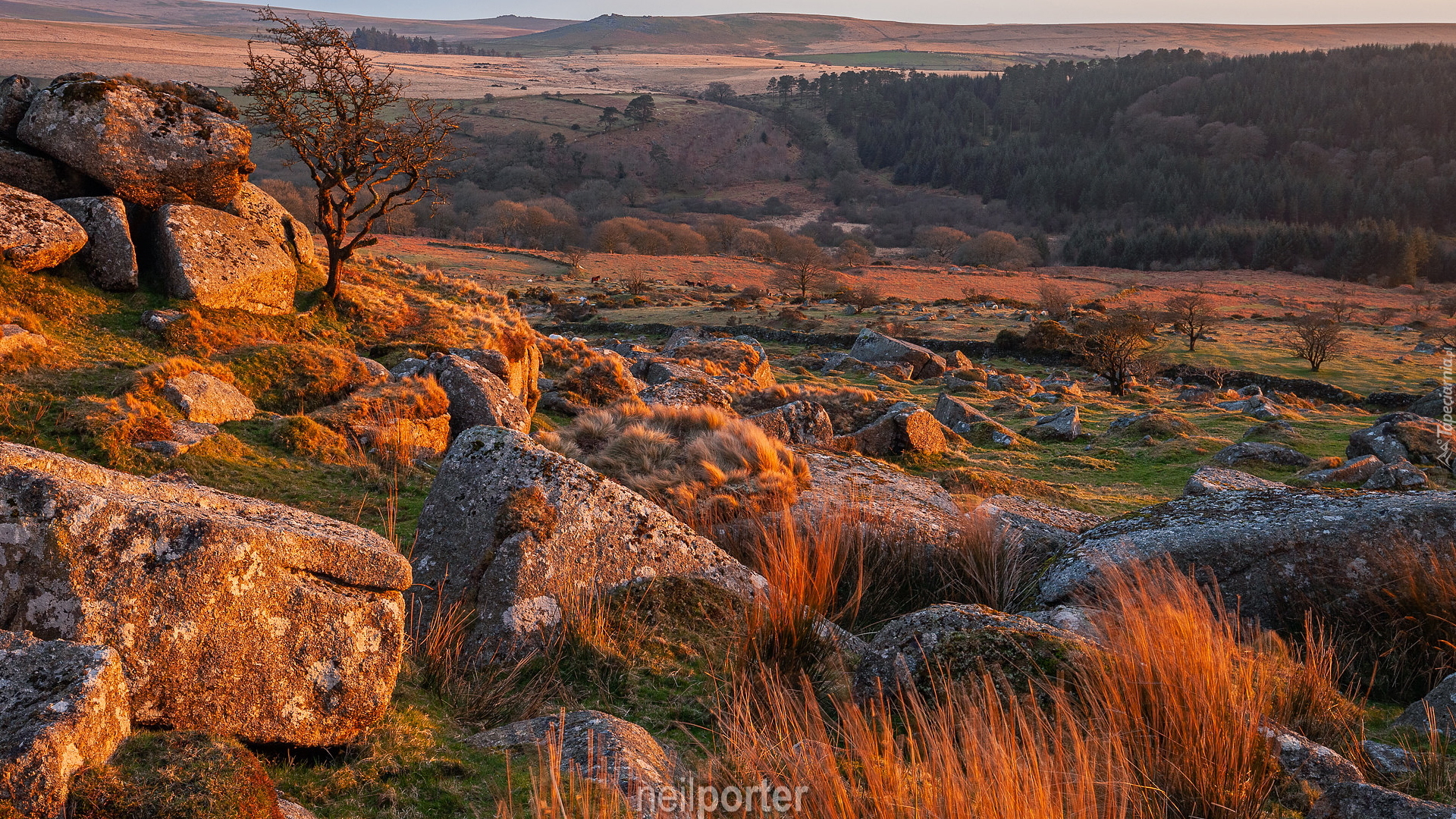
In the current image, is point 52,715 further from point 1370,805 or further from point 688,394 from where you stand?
point 688,394

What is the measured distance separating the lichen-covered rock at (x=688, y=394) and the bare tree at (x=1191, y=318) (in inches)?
1399

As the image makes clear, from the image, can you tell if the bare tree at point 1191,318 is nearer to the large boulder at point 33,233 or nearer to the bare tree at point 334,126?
the bare tree at point 334,126

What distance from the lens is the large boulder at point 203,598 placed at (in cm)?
297

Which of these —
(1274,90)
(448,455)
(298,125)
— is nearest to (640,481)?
(448,455)

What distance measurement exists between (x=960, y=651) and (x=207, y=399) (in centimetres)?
856

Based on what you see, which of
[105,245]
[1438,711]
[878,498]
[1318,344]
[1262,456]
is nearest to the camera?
[1438,711]

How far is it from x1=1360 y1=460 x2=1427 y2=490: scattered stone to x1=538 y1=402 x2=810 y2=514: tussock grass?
993 centimetres

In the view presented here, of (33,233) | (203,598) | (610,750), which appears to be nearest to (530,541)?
(610,750)

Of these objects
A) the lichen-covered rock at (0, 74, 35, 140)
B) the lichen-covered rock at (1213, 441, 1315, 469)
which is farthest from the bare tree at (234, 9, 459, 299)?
the lichen-covered rock at (1213, 441, 1315, 469)

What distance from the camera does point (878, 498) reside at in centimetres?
880

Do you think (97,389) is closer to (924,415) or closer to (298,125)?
(298,125)

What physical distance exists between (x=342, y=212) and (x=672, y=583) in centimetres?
1225

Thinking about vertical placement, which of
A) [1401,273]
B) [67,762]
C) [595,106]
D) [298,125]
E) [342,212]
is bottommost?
[1401,273]

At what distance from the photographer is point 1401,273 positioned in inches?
4067
